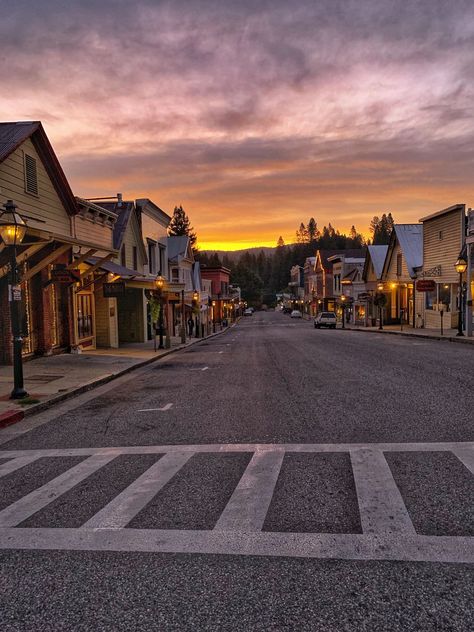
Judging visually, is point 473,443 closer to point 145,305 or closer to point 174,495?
point 174,495

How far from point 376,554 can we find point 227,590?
1.15 metres

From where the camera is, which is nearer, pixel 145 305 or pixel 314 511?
pixel 314 511

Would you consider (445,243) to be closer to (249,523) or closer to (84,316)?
(84,316)

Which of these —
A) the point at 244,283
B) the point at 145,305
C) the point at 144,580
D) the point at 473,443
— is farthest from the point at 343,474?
the point at 244,283

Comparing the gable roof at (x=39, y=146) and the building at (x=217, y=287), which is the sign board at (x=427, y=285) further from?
the building at (x=217, y=287)

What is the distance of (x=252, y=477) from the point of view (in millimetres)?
5230

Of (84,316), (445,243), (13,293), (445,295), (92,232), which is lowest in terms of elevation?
(84,316)

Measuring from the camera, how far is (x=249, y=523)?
13.5 ft

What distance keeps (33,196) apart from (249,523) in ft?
51.0

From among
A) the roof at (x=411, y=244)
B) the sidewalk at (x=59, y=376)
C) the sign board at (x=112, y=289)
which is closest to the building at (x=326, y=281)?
the roof at (x=411, y=244)

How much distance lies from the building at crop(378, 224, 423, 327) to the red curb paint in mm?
34289

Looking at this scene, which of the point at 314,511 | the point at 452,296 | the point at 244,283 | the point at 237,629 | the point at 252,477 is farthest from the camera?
the point at 244,283

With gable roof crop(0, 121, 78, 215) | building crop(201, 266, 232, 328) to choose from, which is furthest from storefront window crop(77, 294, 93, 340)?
building crop(201, 266, 232, 328)

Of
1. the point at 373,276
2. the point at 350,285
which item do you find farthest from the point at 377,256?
the point at 350,285
